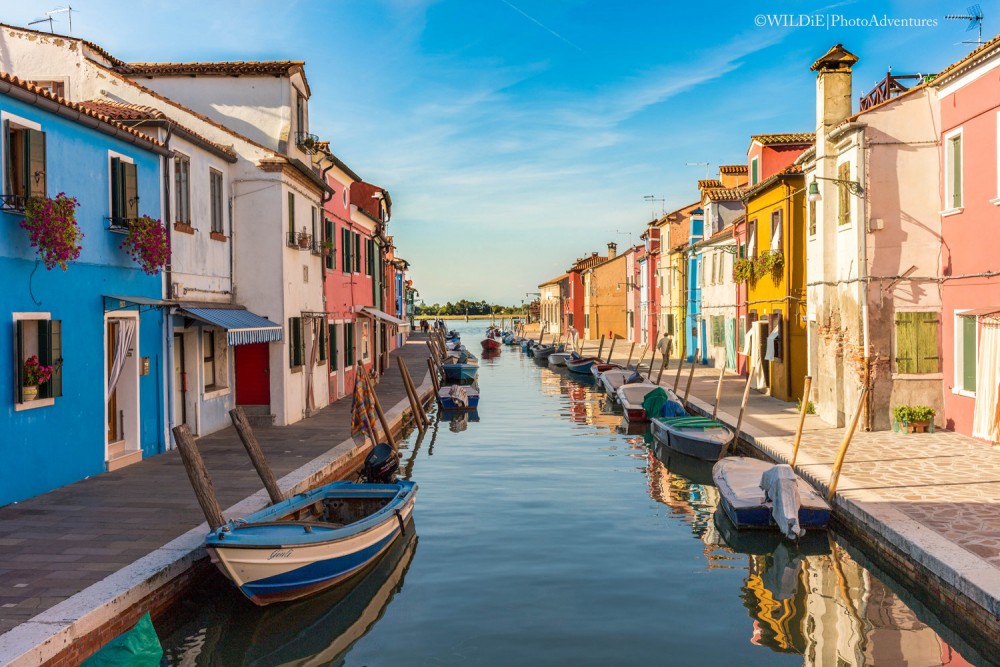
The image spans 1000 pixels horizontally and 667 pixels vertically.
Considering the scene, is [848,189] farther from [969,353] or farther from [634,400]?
[634,400]

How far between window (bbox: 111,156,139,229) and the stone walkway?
39.7 feet

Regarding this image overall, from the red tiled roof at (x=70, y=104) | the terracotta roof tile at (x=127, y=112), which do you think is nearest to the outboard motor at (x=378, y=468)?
the red tiled roof at (x=70, y=104)

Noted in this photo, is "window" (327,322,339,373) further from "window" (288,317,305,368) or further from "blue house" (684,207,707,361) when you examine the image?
"blue house" (684,207,707,361)

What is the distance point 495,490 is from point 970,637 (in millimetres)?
9261

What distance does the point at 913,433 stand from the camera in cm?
1702

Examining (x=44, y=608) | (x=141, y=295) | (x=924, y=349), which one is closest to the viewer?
(x=44, y=608)

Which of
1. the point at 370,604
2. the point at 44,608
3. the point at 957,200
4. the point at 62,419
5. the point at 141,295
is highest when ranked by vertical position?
the point at 957,200

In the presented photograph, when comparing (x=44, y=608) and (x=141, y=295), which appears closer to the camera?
(x=44, y=608)

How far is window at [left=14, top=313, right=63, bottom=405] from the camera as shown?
1105 cm

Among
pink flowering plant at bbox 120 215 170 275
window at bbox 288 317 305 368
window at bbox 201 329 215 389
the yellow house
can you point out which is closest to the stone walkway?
the yellow house

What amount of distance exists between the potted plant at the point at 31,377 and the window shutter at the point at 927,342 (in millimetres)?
16147

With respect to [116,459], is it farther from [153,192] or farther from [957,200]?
[957,200]

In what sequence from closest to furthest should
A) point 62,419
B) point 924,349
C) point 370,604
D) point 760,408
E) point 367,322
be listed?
point 370,604, point 62,419, point 924,349, point 760,408, point 367,322

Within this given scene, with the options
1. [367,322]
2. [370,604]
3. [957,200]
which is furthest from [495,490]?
[367,322]
